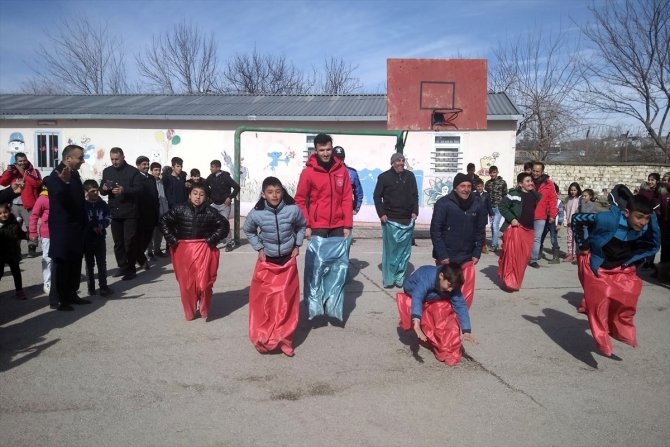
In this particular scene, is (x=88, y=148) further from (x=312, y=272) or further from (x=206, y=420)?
(x=206, y=420)

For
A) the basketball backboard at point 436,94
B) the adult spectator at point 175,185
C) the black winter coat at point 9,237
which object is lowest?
the black winter coat at point 9,237

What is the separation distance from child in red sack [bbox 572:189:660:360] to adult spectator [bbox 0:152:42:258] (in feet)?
26.7

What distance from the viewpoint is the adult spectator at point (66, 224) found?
570 cm

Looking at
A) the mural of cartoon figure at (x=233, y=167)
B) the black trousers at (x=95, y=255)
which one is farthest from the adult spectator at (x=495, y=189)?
the mural of cartoon figure at (x=233, y=167)

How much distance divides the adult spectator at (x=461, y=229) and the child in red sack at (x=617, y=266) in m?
1.19

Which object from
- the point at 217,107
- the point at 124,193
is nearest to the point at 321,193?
the point at 124,193

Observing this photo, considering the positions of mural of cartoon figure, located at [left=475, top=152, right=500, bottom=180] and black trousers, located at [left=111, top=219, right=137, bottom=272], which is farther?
mural of cartoon figure, located at [left=475, top=152, right=500, bottom=180]

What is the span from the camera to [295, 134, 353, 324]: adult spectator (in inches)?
217

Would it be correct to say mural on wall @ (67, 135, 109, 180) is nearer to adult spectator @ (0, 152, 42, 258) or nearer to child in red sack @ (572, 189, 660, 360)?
adult spectator @ (0, 152, 42, 258)

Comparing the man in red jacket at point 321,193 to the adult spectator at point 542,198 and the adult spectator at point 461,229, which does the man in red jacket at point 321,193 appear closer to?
the adult spectator at point 461,229

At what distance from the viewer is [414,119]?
458 inches

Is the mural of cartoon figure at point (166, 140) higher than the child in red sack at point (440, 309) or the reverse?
higher

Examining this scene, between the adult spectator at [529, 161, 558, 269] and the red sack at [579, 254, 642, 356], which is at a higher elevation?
the adult spectator at [529, 161, 558, 269]

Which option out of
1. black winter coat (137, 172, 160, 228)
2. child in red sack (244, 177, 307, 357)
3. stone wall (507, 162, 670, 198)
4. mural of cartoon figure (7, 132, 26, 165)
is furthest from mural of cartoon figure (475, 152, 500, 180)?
mural of cartoon figure (7, 132, 26, 165)
